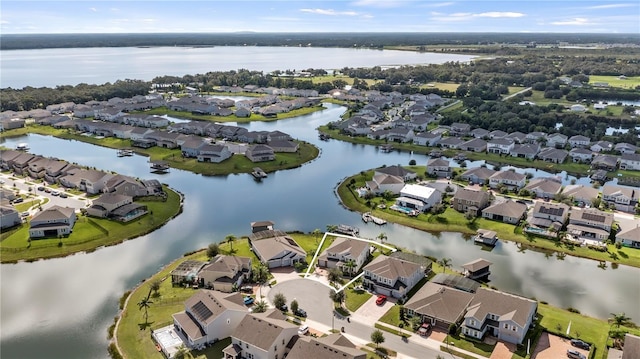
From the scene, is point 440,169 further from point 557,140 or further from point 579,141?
point 579,141

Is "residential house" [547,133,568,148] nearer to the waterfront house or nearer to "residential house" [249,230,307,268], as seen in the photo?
"residential house" [249,230,307,268]

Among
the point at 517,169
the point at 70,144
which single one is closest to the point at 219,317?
the point at 517,169

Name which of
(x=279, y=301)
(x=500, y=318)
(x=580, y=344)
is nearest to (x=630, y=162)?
(x=580, y=344)

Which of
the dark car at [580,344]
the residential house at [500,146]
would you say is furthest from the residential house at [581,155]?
the dark car at [580,344]

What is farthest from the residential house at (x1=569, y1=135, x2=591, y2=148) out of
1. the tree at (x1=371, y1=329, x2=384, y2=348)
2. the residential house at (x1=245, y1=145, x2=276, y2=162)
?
the tree at (x1=371, y1=329, x2=384, y2=348)

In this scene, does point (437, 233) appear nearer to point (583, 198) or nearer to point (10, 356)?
point (583, 198)
